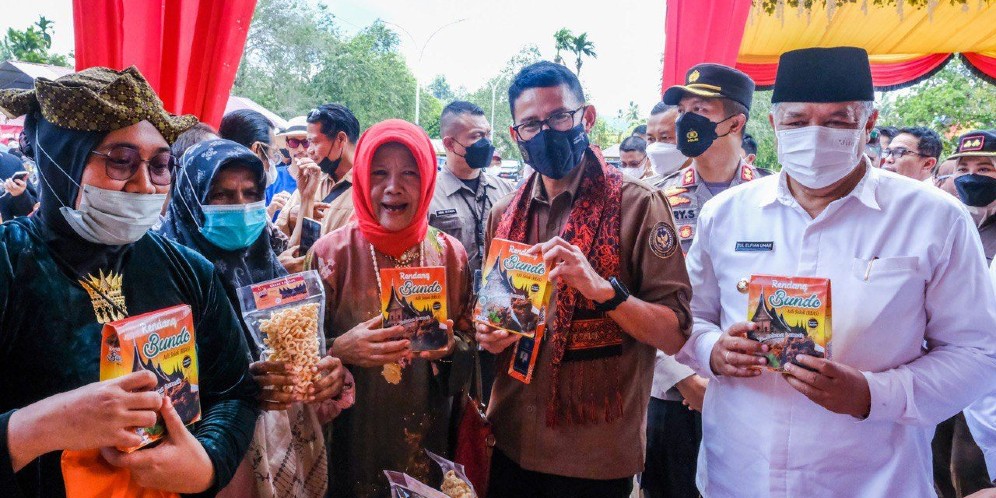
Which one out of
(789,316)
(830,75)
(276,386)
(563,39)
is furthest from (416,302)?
(563,39)

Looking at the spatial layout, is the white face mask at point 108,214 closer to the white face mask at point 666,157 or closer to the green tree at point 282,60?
the white face mask at point 666,157

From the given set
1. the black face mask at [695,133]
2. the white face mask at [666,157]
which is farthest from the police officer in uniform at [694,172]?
the white face mask at [666,157]

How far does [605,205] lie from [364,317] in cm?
104

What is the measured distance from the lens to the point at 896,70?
9523mm

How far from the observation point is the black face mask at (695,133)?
360 cm

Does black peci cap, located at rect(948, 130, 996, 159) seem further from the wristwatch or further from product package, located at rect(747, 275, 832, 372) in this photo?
the wristwatch

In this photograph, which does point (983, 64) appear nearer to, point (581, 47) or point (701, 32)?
point (701, 32)

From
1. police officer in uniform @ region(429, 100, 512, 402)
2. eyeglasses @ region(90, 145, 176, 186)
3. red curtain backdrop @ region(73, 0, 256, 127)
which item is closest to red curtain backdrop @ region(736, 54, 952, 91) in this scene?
police officer in uniform @ region(429, 100, 512, 402)

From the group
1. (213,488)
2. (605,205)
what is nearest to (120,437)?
(213,488)

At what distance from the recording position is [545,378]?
2215mm

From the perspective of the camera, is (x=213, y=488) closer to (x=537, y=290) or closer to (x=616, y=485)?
(x=537, y=290)

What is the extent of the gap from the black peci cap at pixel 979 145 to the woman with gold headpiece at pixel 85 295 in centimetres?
517

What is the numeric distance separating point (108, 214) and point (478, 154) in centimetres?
341

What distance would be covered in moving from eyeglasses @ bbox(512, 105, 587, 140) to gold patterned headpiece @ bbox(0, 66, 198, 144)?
4.07ft
